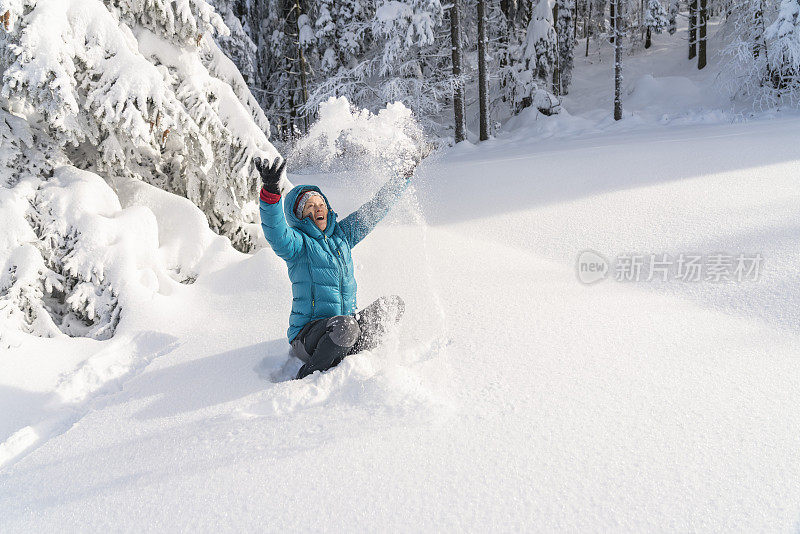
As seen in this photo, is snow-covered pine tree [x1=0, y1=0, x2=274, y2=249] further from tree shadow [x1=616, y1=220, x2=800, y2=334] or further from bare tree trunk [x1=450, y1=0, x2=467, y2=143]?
bare tree trunk [x1=450, y1=0, x2=467, y2=143]

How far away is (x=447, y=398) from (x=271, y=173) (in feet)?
5.61

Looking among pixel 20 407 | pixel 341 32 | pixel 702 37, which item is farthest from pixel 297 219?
pixel 702 37

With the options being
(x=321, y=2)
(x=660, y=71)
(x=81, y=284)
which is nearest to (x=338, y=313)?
(x=81, y=284)

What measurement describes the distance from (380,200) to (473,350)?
4.38ft

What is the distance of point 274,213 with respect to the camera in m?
3.07

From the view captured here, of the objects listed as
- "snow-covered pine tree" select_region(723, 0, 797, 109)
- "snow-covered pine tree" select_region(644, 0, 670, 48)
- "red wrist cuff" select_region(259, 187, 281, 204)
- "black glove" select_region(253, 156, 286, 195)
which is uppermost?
"snow-covered pine tree" select_region(644, 0, 670, 48)

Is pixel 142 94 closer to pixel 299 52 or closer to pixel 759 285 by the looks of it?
pixel 759 285

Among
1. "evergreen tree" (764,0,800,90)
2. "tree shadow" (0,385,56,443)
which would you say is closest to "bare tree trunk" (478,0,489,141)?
"evergreen tree" (764,0,800,90)

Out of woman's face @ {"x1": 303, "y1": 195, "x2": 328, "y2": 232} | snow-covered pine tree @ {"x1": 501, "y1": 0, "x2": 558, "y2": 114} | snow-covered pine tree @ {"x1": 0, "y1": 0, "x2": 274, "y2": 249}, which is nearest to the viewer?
woman's face @ {"x1": 303, "y1": 195, "x2": 328, "y2": 232}

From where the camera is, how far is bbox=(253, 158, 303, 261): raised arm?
2.94m

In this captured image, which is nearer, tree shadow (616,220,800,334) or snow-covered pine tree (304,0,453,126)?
tree shadow (616,220,800,334)

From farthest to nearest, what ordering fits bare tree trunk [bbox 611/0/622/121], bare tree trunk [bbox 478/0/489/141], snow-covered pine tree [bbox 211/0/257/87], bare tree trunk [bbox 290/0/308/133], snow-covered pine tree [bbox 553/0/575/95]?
snow-covered pine tree [bbox 553/0/575/95] → bare tree trunk [bbox 611/0/622/121] → bare tree trunk [bbox 290/0/308/133] → snow-covered pine tree [bbox 211/0/257/87] → bare tree trunk [bbox 478/0/489/141]

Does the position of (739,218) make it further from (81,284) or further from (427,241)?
(81,284)

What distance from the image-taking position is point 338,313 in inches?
140
